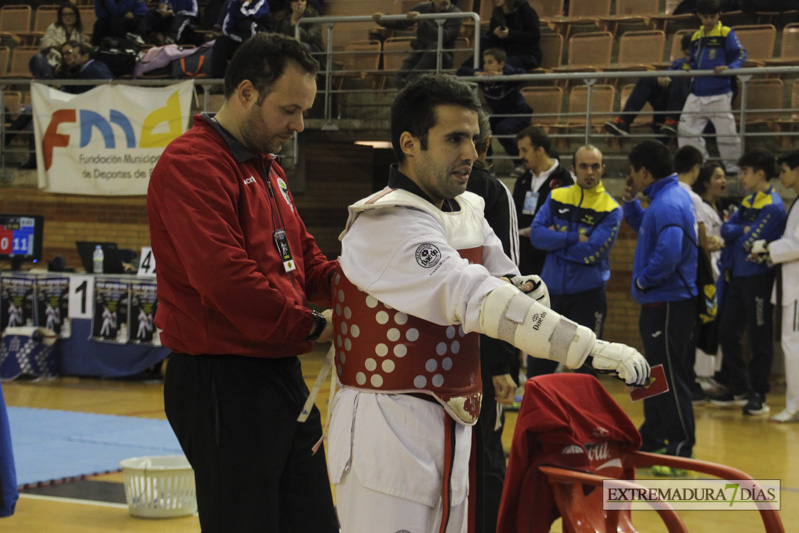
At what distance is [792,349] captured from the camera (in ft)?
23.9

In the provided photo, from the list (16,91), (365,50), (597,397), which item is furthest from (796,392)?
(16,91)

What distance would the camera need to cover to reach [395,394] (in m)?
2.35

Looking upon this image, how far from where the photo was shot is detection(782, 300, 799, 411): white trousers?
23.8 ft

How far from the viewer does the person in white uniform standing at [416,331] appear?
223cm

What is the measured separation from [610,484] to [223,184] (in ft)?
4.44

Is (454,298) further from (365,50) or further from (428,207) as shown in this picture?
(365,50)

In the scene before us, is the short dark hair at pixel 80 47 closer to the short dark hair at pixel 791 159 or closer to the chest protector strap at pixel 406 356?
the short dark hair at pixel 791 159

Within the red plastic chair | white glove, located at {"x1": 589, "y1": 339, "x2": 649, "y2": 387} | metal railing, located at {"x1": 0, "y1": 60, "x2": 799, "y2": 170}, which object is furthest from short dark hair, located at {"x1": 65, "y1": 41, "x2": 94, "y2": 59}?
white glove, located at {"x1": 589, "y1": 339, "x2": 649, "y2": 387}

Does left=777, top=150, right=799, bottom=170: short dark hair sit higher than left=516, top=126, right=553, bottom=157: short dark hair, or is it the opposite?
left=516, top=126, right=553, bottom=157: short dark hair

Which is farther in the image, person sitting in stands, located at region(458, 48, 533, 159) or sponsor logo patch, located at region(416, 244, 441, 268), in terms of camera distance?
person sitting in stands, located at region(458, 48, 533, 159)

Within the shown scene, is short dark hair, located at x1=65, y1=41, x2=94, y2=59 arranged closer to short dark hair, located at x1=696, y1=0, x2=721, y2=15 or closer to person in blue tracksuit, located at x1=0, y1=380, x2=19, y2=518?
short dark hair, located at x1=696, y1=0, x2=721, y2=15

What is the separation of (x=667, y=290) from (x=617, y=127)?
167 inches

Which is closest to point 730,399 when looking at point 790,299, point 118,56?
point 790,299

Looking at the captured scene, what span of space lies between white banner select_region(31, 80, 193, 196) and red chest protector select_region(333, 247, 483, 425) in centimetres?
834
